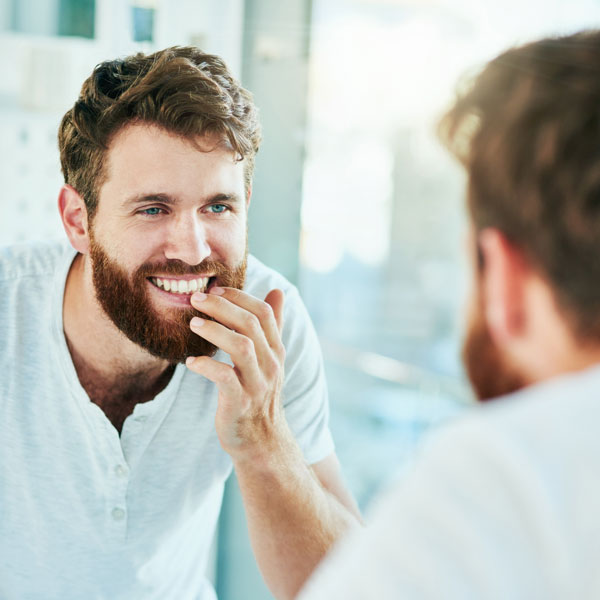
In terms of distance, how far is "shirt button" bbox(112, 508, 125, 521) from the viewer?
106 centimetres

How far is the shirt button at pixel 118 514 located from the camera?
106 centimetres

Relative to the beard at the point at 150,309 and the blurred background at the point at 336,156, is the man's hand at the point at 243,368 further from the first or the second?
the blurred background at the point at 336,156

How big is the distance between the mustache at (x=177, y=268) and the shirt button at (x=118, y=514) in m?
0.34

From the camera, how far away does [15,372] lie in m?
→ 1.06

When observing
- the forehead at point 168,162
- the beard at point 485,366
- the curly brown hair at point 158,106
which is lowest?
the beard at point 485,366

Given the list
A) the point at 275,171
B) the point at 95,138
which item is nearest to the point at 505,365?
the point at 95,138

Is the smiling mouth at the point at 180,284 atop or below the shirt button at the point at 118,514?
atop

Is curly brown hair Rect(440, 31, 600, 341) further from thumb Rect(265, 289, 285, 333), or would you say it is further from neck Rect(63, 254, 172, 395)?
neck Rect(63, 254, 172, 395)

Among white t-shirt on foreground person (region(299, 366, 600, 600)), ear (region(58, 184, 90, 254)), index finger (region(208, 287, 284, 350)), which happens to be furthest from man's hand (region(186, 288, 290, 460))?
white t-shirt on foreground person (region(299, 366, 600, 600))

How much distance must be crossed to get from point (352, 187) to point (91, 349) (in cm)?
64

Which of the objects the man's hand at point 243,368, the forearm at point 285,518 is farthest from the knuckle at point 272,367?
the forearm at point 285,518

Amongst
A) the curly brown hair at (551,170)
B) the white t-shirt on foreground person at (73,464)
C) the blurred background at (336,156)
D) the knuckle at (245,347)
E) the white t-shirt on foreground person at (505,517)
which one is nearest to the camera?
the white t-shirt on foreground person at (505,517)

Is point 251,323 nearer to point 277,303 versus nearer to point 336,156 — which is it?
point 277,303

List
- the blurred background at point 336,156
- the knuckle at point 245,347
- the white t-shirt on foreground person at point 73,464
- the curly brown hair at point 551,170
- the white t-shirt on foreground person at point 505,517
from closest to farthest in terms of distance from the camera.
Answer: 1. the white t-shirt on foreground person at point 505,517
2. the curly brown hair at point 551,170
3. the knuckle at point 245,347
4. the white t-shirt on foreground person at point 73,464
5. the blurred background at point 336,156
